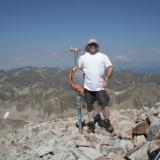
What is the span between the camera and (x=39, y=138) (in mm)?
14797

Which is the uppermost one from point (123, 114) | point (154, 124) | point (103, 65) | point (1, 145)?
point (103, 65)

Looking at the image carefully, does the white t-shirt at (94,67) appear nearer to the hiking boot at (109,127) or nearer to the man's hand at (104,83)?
the man's hand at (104,83)

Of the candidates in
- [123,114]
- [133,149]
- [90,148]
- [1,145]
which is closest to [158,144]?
[133,149]

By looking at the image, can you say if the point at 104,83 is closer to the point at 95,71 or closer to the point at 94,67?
the point at 95,71

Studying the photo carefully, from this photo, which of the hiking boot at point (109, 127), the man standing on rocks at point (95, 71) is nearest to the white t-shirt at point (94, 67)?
the man standing on rocks at point (95, 71)

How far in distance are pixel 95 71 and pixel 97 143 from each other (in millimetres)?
2575

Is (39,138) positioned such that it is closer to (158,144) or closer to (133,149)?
(133,149)

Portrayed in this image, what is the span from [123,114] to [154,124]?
5.86 metres

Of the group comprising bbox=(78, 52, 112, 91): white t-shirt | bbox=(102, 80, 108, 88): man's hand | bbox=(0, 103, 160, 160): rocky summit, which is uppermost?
bbox=(78, 52, 112, 91): white t-shirt

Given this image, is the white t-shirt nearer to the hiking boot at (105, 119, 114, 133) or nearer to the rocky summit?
the hiking boot at (105, 119, 114, 133)

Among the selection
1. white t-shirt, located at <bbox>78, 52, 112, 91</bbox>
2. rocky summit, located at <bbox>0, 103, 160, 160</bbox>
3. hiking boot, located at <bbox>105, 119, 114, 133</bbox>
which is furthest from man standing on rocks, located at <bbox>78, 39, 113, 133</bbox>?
rocky summit, located at <bbox>0, 103, 160, 160</bbox>

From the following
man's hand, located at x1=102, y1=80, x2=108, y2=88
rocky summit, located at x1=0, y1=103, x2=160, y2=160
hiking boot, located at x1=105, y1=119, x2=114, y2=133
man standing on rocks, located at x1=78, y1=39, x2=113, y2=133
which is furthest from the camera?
hiking boot, located at x1=105, y1=119, x2=114, y2=133

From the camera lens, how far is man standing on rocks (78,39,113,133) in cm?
1195

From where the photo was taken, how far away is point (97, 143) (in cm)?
1230
